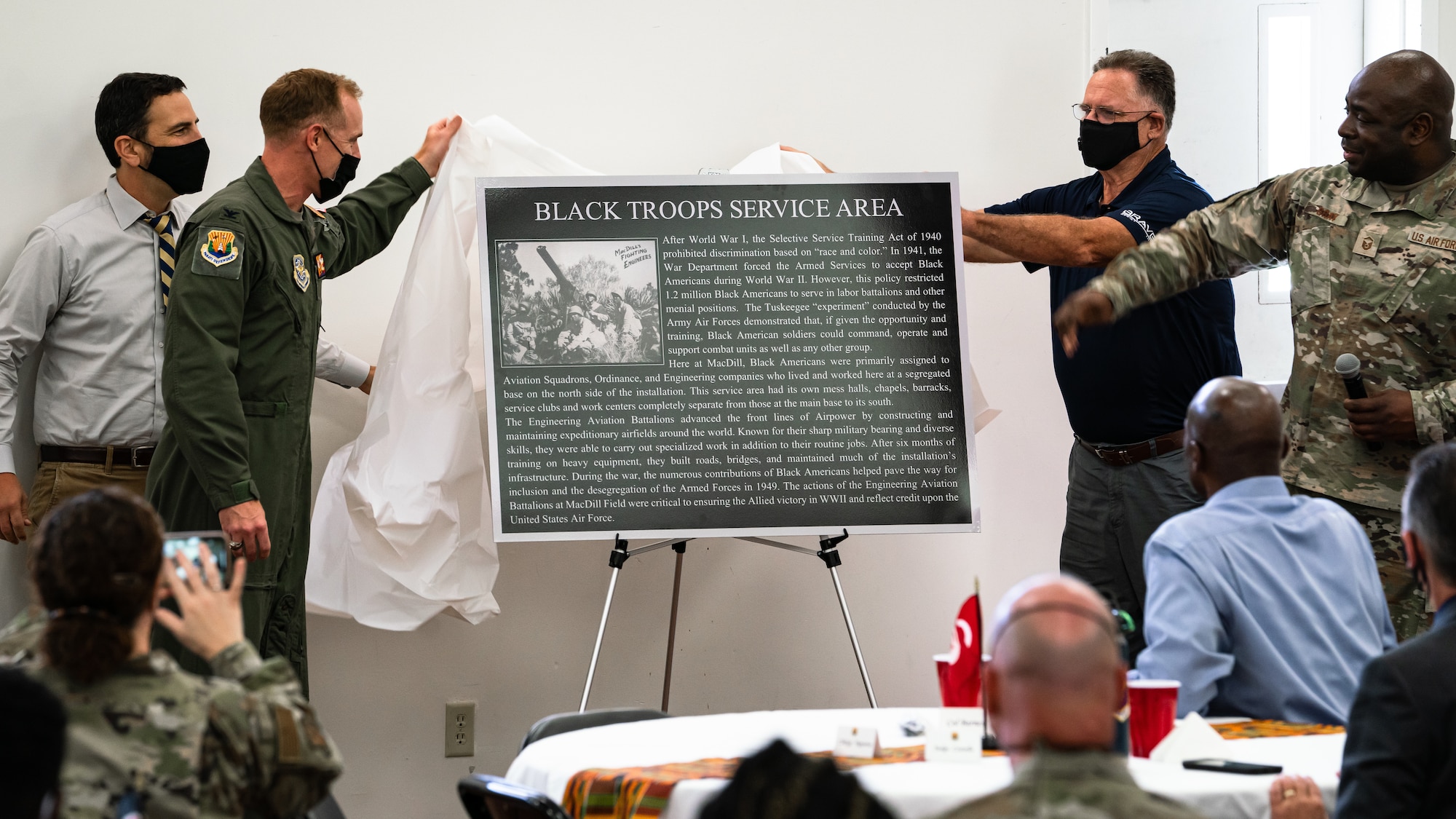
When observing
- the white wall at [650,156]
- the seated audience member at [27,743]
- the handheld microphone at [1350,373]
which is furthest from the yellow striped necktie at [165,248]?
the handheld microphone at [1350,373]

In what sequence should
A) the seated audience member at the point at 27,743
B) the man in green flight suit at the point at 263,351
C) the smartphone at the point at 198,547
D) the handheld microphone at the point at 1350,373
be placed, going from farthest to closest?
the man in green flight suit at the point at 263,351 < the handheld microphone at the point at 1350,373 < the smartphone at the point at 198,547 < the seated audience member at the point at 27,743

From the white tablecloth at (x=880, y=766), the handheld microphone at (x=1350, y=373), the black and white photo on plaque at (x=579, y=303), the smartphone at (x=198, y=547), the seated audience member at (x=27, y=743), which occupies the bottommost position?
the white tablecloth at (x=880, y=766)

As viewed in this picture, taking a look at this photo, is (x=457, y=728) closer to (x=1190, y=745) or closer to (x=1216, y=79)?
(x=1190, y=745)

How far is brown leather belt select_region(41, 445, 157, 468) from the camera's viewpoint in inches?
127

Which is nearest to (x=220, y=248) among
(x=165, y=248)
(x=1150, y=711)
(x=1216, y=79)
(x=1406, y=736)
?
(x=165, y=248)

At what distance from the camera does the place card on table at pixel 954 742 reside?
5.69 feet

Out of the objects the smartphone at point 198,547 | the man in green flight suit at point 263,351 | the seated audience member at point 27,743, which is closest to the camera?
the seated audience member at point 27,743

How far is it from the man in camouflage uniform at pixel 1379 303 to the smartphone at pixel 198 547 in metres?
1.97

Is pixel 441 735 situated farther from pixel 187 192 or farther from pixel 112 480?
pixel 187 192

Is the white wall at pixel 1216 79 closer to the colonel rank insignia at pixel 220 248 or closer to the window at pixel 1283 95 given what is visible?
the window at pixel 1283 95

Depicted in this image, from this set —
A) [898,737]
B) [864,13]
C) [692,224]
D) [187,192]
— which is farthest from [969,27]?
[898,737]

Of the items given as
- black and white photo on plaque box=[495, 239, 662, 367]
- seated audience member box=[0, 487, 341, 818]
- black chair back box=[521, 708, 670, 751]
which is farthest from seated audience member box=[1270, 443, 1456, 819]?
black and white photo on plaque box=[495, 239, 662, 367]

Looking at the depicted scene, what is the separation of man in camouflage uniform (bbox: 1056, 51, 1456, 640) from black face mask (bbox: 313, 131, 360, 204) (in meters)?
1.86

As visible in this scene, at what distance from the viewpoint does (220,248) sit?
2.86 m
